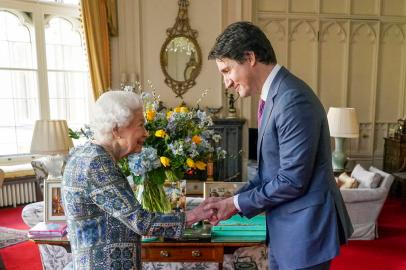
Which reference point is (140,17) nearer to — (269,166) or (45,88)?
(45,88)

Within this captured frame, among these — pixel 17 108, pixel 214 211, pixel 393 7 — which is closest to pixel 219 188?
pixel 214 211

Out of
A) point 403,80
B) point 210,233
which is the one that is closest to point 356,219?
point 210,233

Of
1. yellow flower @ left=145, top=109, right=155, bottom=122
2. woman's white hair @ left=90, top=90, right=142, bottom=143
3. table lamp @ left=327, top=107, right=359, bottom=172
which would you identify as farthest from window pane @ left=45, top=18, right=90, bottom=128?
woman's white hair @ left=90, top=90, right=142, bottom=143

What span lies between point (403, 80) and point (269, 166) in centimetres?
644

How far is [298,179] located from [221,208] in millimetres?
389

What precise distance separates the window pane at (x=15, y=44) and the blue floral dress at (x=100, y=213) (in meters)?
4.97

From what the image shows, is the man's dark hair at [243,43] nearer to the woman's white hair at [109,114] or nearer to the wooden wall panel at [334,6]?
the woman's white hair at [109,114]

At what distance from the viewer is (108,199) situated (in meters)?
1.22

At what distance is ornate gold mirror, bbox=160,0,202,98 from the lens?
6.09m

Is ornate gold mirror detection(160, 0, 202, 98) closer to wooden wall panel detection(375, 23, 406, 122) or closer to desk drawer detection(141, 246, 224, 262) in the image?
wooden wall panel detection(375, 23, 406, 122)

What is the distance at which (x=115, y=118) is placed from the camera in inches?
51.2

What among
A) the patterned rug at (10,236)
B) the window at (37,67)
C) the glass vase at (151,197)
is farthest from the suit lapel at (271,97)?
the window at (37,67)

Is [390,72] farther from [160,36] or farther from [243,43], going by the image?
[243,43]

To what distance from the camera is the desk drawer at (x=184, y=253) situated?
6.37 feet
